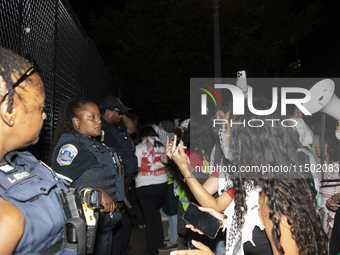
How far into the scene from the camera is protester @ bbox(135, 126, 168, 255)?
4438 millimetres

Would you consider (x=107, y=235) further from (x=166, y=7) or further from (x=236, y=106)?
(x=166, y=7)

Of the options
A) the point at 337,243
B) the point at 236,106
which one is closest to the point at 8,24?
→ the point at 236,106

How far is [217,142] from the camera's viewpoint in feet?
12.1

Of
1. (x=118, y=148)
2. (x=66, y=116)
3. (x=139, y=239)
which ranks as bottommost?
(x=139, y=239)

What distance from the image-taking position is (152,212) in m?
4.49

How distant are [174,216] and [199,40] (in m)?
7.02

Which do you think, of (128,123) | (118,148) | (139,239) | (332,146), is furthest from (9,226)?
(128,123)

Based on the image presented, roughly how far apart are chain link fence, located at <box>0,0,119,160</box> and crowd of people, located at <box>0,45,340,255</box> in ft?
0.68

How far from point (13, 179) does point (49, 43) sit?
2059mm

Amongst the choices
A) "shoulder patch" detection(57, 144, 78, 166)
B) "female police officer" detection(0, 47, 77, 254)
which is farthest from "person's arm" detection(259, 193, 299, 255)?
"shoulder patch" detection(57, 144, 78, 166)

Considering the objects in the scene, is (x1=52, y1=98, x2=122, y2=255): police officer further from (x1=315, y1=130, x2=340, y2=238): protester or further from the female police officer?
(x1=315, y1=130, x2=340, y2=238): protester

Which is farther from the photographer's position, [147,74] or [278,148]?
[147,74]

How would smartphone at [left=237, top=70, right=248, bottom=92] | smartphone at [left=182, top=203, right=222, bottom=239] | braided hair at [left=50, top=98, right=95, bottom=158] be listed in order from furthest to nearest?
smartphone at [left=237, top=70, right=248, bottom=92], braided hair at [left=50, top=98, right=95, bottom=158], smartphone at [left=182, top=203, right=222, bottom=239]

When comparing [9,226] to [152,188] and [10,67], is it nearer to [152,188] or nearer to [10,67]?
[10,67]
